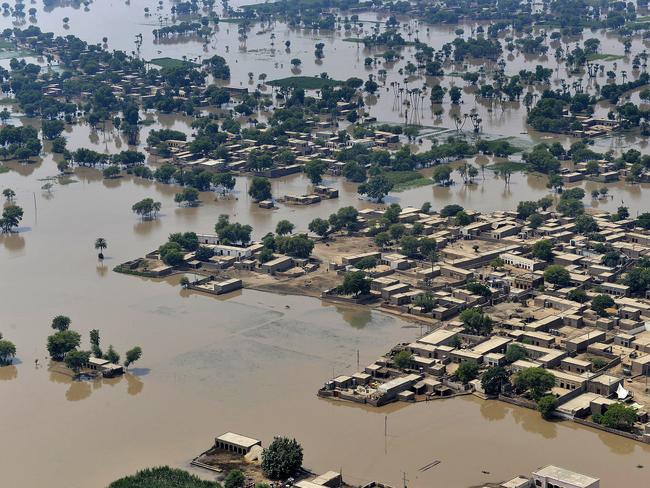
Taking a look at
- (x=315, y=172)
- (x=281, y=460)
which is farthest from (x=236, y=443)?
(x=315, y=172)

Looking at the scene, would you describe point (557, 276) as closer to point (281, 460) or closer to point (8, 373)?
point (281, 460)

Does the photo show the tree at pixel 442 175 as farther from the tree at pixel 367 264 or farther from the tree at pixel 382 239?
the tree at pixel 367 264

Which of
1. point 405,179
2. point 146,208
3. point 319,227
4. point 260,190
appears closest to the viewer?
point 319,227

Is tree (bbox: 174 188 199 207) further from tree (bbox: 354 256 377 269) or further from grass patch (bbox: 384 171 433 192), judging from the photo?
tree (bbox: 354 256 377 269)

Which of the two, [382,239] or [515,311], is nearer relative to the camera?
[515,311]

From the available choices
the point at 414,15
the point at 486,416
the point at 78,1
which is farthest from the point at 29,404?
the point at 78,1
